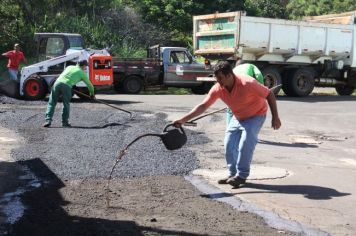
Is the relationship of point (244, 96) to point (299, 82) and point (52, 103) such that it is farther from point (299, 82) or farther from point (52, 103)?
point (299, 82)

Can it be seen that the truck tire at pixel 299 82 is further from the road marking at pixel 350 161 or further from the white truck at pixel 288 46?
the road marking at pixel 350 161

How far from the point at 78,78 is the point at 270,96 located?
22.2ft

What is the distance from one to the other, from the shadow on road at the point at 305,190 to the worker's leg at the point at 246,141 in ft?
0.92

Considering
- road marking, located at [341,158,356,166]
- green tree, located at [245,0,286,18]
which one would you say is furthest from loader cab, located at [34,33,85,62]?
green tree, located at [245,0,286,18]

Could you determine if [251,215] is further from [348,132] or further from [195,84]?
[195,84]

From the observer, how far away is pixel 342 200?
22.0 feet

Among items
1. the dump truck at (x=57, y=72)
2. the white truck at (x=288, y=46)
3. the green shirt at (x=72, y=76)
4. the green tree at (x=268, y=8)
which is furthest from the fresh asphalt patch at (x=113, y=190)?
the green tree at (x=268, y=8)

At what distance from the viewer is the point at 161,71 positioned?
2209 centimetres

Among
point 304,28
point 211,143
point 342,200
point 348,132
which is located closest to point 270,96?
point 342,200

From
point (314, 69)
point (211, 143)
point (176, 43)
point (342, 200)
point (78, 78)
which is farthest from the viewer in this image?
point (176, 43)

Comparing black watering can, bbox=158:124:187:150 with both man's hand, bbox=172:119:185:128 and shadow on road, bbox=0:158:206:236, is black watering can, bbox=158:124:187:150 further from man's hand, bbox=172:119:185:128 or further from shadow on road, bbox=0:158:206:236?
shadow on road, bbox=0:158:206:236

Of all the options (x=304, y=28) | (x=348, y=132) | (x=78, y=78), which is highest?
(x=304, y=28)

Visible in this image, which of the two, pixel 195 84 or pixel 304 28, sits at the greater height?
pixel 304 28

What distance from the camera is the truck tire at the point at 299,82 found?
20784mm
